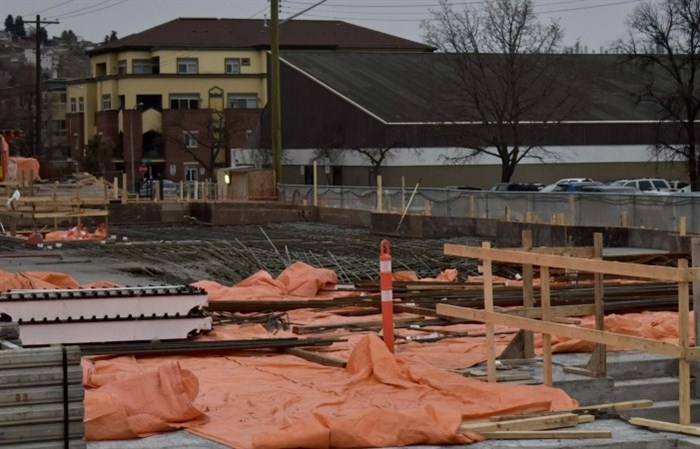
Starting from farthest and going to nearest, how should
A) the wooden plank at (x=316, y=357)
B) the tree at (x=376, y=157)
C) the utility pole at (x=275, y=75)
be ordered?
1. the tree at (x=376, y=157)
2. the utility pole at (x=275, y=75)
3. the wooden plank at (x=316, y=357)

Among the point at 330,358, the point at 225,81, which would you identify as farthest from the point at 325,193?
the point at 225,81

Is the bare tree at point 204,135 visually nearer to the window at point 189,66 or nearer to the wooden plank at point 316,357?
the window at point 189,66

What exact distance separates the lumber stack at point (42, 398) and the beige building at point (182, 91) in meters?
87.2

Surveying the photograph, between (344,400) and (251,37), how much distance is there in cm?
10486

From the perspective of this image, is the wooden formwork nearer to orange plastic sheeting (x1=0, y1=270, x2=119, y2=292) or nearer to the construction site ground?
orange plastic sheeting (x1=0, y1=270, x2=119, y2=292)

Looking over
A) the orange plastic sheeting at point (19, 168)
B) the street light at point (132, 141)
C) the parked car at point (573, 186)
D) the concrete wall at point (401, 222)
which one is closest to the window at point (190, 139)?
the street light at point (132, 141)

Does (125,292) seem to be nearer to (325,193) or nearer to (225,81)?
(325,193)

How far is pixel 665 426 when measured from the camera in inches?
456

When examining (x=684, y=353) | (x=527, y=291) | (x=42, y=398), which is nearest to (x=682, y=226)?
(x=527, y=291)

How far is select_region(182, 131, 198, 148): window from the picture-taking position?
100650mm

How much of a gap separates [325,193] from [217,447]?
149ft

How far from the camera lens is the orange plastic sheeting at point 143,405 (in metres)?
11.0

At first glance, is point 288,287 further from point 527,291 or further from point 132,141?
point 132,141

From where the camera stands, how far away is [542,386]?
41.8ft
